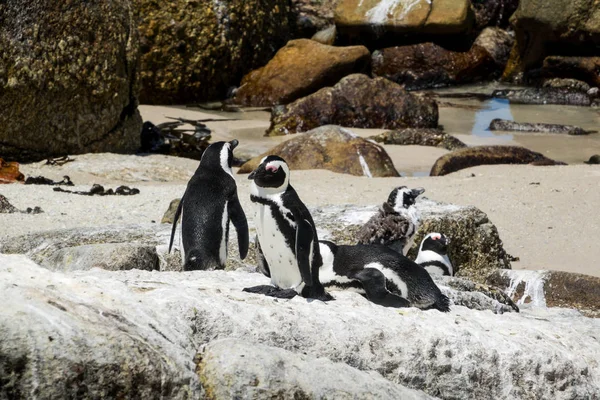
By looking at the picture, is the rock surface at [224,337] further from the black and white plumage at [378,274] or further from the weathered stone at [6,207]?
the weathered stone at [6,207]

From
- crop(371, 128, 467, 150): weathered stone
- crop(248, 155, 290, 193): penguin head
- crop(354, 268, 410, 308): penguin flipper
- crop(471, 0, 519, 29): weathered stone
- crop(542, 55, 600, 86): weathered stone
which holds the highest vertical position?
crop(471, 0, 519, 29): weathered stone

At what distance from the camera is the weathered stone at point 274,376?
3203mm

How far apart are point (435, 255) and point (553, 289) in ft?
2.69

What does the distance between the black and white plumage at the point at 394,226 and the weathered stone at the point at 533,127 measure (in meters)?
9.39

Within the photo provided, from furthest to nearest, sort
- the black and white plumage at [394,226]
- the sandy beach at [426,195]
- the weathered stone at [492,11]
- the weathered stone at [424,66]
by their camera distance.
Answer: the weathered stone at [492,11] → the weathered stone at [424,66] → the sandy beach at [426,195] → the black and white plumage at [394,226]

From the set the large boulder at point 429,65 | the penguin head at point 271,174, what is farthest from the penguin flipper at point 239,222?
the large boulder at point 429,65

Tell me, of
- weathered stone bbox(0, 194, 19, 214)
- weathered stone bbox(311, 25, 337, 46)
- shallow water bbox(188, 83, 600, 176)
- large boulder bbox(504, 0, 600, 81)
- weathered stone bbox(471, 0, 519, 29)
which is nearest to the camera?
weathered stone bbox(0, 194, 19, 214)

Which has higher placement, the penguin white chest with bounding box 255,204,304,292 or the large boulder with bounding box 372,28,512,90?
the large boulder with bounding box 372,28,512,90

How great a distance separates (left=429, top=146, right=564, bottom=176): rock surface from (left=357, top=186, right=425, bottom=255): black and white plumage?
5214 mm

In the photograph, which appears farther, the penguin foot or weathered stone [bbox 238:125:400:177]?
weathered stone [bbox 238:125:400:177]

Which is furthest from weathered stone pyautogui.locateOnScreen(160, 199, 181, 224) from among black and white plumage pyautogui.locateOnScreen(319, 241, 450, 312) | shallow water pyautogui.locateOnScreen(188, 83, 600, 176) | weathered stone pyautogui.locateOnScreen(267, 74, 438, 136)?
weathered stone pyautogui.locateOnScreen(267, 74, 438, 136)

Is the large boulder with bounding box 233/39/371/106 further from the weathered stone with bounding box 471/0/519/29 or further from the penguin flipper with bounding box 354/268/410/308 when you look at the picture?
the penguin flipper with bounding box 354/268/410/308

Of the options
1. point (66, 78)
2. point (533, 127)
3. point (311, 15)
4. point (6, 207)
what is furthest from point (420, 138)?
point (311, 15)

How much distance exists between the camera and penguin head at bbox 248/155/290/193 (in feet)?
13.4
